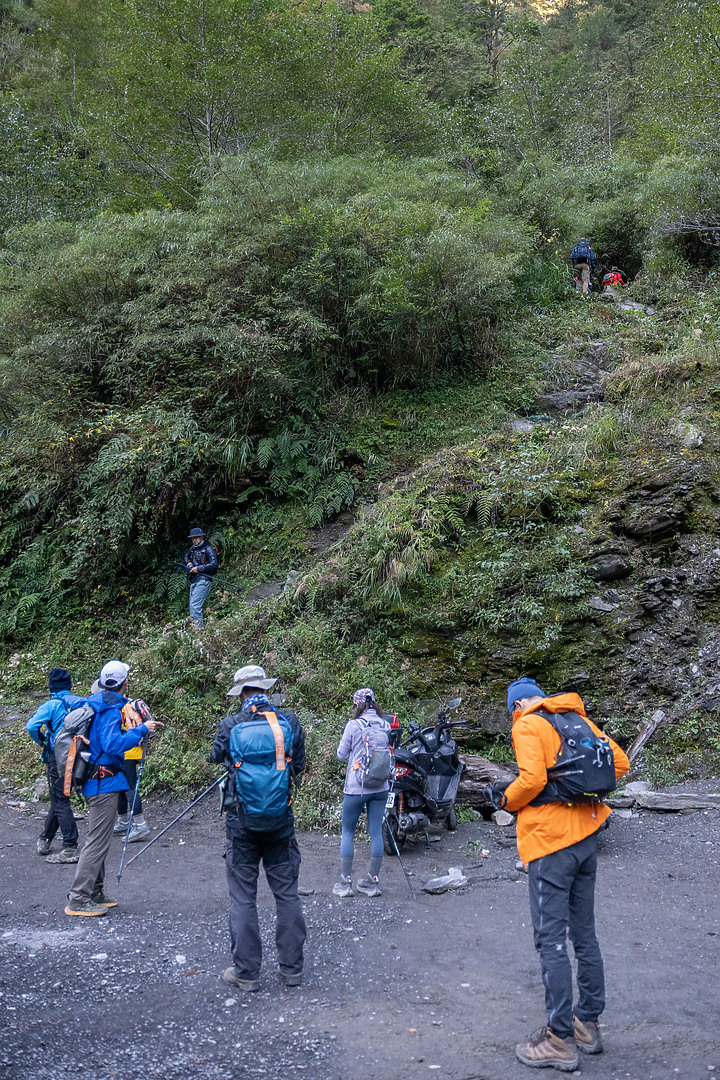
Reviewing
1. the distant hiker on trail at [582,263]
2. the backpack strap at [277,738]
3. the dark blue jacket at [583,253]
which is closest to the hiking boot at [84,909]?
the backpack strap at [277,738]

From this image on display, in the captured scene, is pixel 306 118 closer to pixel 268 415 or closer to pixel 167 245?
pixel 167 245

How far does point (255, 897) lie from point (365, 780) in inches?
63.6

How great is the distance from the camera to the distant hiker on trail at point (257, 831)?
408 cm

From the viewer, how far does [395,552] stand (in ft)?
30.7

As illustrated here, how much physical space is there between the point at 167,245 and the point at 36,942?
11467 millimetres

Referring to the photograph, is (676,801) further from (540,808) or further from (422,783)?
(540,808)

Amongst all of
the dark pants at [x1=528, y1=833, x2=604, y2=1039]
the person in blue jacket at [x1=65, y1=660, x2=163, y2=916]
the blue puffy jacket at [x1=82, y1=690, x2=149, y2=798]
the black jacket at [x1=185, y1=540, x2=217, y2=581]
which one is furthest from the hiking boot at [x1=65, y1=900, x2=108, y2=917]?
the black jacket at [x1=185, y1=540, x2=217, y2=581]

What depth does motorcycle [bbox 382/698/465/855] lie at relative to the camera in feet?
20.9

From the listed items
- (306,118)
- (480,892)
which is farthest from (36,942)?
(306,118)

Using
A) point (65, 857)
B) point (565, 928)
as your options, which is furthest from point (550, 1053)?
point (65, 857)

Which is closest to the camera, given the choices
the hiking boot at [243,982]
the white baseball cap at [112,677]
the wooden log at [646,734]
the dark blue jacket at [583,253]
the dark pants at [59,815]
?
the hiking boot at [243,982]

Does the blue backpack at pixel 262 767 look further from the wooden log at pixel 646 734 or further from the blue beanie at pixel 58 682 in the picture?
the wooden log at pixel 646 734

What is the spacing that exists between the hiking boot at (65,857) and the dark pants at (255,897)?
3.19m

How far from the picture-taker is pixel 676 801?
6.75 m
